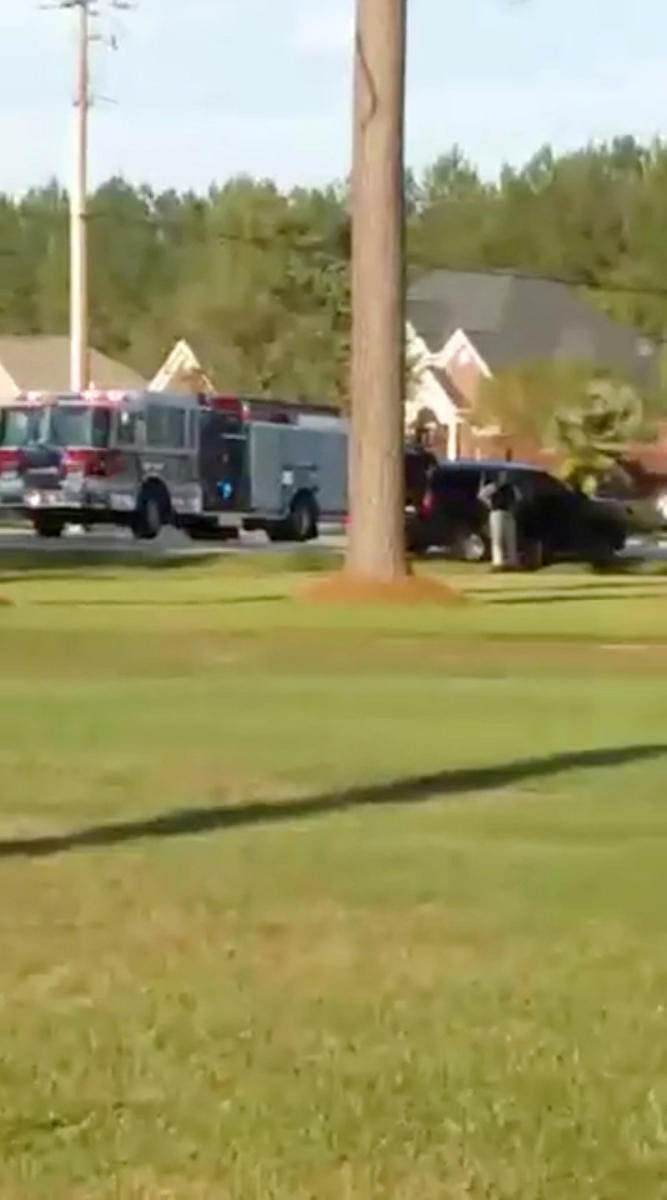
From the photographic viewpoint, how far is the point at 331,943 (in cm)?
925

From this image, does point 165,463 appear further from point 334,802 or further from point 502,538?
point 334,802

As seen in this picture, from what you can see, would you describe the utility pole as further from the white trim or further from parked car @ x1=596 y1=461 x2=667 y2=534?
the white trim

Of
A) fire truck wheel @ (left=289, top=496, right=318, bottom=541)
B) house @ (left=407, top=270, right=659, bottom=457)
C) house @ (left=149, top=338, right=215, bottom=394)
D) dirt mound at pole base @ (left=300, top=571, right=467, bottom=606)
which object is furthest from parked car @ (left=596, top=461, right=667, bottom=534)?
house @ (left=149, top=338, right=215, bottom=394)

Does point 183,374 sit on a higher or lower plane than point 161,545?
higher

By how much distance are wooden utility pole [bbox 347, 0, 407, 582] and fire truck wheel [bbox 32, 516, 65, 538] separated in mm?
18877

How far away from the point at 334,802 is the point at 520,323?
296ft

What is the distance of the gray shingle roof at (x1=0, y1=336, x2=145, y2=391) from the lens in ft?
347

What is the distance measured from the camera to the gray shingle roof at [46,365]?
106 meters

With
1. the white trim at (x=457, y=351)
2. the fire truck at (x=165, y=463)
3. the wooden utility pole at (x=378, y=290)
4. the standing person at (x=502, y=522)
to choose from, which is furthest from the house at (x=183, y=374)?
the wooden utility pole at (x=378, y=290)

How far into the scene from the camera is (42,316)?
131500 mm

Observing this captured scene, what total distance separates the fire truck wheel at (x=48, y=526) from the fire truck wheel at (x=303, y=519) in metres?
5.54

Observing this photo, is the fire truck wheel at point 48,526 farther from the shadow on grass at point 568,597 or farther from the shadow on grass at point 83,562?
the shadow on grass at point 568,597

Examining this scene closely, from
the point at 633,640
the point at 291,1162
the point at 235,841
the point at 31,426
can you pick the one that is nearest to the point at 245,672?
the point at 633,640

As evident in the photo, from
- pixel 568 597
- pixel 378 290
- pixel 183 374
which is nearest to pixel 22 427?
pixel 568 597
